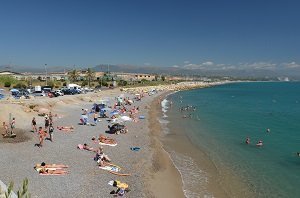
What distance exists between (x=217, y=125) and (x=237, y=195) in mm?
26970

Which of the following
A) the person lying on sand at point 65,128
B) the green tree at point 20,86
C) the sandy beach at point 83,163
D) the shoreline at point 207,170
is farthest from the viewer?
the green tree at point 20,86

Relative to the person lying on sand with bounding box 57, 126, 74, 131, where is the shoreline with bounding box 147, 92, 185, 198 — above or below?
below

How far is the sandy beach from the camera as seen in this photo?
56.3ft

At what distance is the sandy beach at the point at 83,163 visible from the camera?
→ 56.3 feet

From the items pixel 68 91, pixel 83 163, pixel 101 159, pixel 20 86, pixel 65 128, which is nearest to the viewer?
pixel 83 163

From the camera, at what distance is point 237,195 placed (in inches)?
761

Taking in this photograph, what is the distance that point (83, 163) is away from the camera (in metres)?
21.6

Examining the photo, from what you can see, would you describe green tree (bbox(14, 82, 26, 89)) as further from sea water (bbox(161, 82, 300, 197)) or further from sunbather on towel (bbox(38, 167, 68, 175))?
sunbather on towel (bbox(38, 167, 68, 175))

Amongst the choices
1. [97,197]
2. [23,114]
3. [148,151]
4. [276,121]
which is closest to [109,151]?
[148,151]

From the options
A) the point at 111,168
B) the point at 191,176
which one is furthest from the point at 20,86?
the point at 191,176

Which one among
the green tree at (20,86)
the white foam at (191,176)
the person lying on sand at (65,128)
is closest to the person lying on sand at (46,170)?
the white foam at (191,176)

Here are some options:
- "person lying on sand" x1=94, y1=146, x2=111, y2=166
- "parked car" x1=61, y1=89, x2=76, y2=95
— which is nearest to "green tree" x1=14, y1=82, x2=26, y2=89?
"parked car" x1=61, y1=89, x2=76, y2=95

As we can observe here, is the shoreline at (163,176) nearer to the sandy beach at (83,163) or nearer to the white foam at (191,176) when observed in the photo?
the sandy beach at (83,163)

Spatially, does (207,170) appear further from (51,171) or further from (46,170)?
(46,170)
